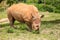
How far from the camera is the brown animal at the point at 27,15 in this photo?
34.3 ft

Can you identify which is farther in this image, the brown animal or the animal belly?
the animal belly

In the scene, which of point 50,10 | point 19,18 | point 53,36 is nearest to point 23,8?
point 19,18

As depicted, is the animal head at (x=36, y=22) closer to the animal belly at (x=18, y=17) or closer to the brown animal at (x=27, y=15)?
the brown animal at (x=27, y=15)

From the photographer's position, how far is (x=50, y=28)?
11.9 m

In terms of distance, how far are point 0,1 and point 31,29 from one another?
14.2 m

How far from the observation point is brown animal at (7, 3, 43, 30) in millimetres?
10461

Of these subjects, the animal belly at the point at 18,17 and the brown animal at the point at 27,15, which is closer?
the brown animal at the point at 27,15

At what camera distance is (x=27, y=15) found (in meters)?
10.8

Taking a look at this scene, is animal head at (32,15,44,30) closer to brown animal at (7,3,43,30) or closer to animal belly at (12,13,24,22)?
brown animal at (7,3,43,30)

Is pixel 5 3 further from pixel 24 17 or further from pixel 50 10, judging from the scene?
pixel 24 17

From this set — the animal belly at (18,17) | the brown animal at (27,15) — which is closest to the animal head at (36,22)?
the brown animal at (27,15)

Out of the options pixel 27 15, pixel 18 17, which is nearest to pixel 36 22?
pixel 27 15

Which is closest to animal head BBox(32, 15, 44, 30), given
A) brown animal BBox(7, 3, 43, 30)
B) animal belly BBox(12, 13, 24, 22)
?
brown animal BBox(7, 3, 43, 30)

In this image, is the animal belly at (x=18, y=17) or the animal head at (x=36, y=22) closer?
the animal head at (x=36, y=22)
